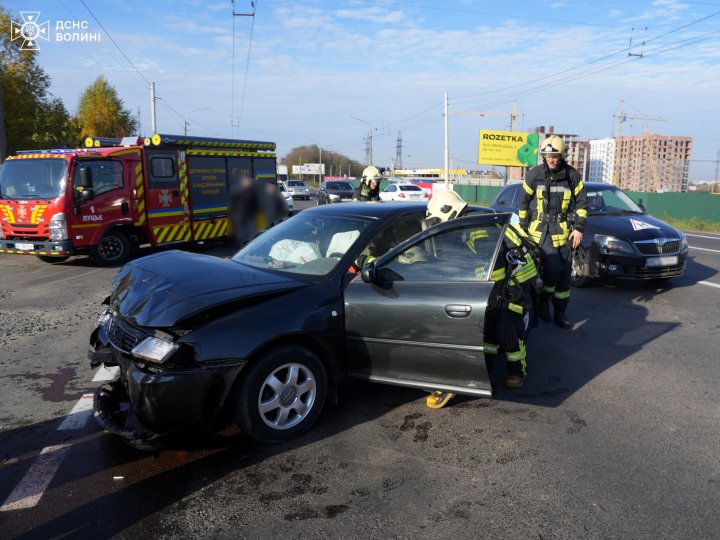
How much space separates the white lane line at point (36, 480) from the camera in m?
2.96

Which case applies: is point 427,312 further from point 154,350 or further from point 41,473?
point 41,473

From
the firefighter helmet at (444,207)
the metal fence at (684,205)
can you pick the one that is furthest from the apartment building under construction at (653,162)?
the firefighter helmet at (444,207)

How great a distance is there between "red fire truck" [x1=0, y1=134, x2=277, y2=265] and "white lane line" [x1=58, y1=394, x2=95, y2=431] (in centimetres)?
713

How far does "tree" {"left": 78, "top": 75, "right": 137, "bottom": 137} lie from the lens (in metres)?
32.6

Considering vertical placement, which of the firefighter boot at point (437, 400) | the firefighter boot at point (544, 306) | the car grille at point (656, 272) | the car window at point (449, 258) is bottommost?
the firefighter boot at point (437, 400)

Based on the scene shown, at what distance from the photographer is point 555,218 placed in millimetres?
6254

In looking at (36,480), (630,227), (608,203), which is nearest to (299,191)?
(608,203)

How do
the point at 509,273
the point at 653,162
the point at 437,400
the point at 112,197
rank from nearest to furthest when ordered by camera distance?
the point at 509,273, the point at 437,400, the point at 112,197, the point at 653,162

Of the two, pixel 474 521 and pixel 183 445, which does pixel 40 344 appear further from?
pixel 474 521

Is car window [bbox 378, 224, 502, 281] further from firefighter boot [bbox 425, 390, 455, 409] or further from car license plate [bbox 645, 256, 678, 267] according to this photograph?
car license plate [bbox 645, 256, 678, 267]

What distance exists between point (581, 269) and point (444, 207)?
469 cm

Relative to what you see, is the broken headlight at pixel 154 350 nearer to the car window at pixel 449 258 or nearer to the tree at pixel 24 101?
the car window at pixel 449 258

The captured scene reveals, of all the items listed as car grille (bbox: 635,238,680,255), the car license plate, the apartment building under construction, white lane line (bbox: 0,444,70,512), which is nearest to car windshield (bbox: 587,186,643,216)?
car grille (bbox: 635,238,680,255)

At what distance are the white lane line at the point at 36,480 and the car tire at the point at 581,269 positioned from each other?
23.6ft
